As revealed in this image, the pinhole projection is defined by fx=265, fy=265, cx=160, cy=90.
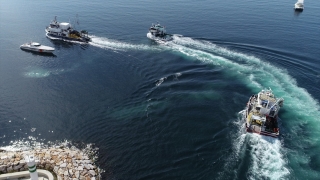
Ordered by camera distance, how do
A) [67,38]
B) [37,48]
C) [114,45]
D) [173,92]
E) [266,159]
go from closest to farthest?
[266,159] → [173,92] → [37,48] → [114,45] → [67,38]

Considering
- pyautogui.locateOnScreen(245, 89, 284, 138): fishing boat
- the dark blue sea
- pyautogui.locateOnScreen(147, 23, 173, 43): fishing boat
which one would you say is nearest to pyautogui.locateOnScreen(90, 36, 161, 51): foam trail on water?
the dark blue sea

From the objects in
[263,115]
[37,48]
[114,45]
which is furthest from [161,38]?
[263,115]

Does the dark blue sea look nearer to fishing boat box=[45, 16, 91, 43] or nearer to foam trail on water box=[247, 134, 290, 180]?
foam trail on water box=[247, 134, 290, 180]

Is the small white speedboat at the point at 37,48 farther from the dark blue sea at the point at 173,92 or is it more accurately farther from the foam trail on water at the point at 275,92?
the foam trail on water at the point at 275,92

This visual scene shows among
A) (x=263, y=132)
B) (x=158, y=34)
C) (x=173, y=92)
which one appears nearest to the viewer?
(x=263, y=132)

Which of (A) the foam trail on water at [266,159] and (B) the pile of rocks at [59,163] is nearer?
(B) the pile of rocks at [59,163]

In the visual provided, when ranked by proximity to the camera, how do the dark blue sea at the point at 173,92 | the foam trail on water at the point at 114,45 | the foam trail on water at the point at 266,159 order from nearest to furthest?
1. the foam trail on water at the point at 266,159
2. the dark blue sea at the point at 173,92
3. the foam trail on water at the point at 114,45

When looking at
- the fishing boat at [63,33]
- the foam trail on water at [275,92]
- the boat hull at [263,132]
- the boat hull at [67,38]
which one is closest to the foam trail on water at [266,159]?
the foam trail on water at [275,92]

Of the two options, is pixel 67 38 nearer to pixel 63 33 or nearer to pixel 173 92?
pixel 63 33
